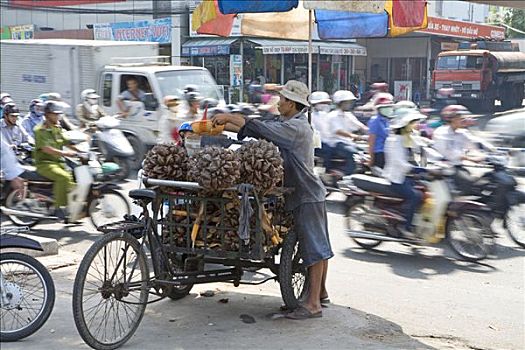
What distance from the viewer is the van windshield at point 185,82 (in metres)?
13.7

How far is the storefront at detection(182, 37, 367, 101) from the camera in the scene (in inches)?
1093

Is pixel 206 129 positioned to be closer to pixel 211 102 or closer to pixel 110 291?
pixel 110 291

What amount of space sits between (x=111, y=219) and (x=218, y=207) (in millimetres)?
3981

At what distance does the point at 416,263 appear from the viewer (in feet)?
24.4

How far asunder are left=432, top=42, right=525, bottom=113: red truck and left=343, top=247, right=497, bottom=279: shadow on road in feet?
68.6

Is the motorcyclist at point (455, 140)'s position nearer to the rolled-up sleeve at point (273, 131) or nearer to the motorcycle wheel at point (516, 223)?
the motorcycle wheel at point (516, 223)

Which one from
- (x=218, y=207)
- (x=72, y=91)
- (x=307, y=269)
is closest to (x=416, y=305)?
(x=307, y=269)

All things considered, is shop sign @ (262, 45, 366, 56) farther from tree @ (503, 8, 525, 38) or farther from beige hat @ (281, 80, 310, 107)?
beige hat @ (281, 80, 310, 107)

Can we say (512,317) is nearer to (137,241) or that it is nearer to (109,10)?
(137,241)

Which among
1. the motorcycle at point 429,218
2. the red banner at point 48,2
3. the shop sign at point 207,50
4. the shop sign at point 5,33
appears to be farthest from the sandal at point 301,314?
Answer: the shop sign at point 5,33

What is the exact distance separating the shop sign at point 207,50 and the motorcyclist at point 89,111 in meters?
14.3

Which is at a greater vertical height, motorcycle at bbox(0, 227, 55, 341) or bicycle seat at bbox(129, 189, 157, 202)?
bicycle seat at bbox(129, 189, 157, 202)

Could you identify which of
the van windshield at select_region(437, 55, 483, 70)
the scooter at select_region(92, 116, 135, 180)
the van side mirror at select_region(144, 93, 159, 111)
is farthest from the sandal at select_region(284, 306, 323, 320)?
the van windshield at select_region(437, 55, 483, 70)

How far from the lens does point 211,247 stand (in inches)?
196
